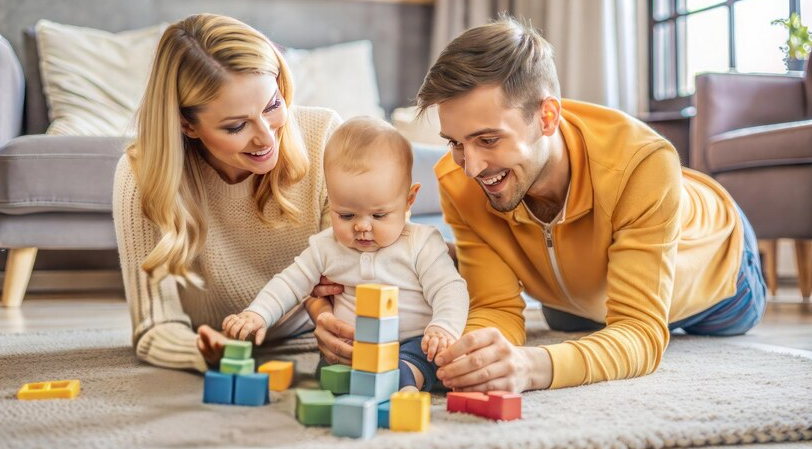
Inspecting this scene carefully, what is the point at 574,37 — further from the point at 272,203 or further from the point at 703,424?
the point at 703,424

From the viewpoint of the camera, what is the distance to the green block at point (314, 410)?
890 millimetres

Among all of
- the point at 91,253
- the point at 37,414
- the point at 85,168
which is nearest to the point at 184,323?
the point at 37,414

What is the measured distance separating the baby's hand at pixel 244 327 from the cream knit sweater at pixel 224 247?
0.68 ft

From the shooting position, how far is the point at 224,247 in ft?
4.84

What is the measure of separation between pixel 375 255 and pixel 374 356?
0.33 m

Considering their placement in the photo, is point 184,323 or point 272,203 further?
point 272,203

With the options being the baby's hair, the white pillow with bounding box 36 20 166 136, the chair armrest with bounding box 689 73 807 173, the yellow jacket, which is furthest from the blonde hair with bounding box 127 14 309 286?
the chair armrest with bounding box 689 73 807 173

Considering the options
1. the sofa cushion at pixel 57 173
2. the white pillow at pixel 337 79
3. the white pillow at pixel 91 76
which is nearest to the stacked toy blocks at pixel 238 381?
the sofa cushion at pixel 57 173

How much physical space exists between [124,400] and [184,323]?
317 millimetres

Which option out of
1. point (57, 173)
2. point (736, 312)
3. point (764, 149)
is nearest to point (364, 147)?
point (736, 312)

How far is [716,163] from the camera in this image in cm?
266

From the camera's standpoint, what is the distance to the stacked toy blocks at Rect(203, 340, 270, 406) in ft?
3.19

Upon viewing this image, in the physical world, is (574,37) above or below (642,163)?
above

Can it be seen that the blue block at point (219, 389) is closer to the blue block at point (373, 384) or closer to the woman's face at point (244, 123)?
the blue block at point (373, 384)
